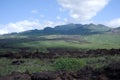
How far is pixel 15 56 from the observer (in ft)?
246

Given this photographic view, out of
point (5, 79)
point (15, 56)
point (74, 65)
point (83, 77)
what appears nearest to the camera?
point (5, 79)

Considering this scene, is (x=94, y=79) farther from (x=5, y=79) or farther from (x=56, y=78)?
(x=5, y=79)

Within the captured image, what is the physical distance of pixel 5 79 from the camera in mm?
29141

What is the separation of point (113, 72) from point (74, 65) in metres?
18.1

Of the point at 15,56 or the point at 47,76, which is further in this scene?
the point at 15,56

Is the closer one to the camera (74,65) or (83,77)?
(83,77)

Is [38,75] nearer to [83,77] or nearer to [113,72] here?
[83,77]

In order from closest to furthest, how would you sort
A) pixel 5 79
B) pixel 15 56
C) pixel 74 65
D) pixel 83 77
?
pixel 5 79, pixel 83 77, pixel 74 65, pixel 15 56

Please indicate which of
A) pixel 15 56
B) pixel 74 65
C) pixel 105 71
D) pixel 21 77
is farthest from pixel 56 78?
pixel 15 56

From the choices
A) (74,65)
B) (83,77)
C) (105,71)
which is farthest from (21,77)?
(74,65)

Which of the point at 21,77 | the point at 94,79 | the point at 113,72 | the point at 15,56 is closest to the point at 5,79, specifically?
the point at 21,77

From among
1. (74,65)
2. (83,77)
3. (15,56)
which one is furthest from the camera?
(15,56)

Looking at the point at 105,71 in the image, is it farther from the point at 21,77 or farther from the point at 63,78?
the point at 21,77

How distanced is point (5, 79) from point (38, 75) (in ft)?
9.96
